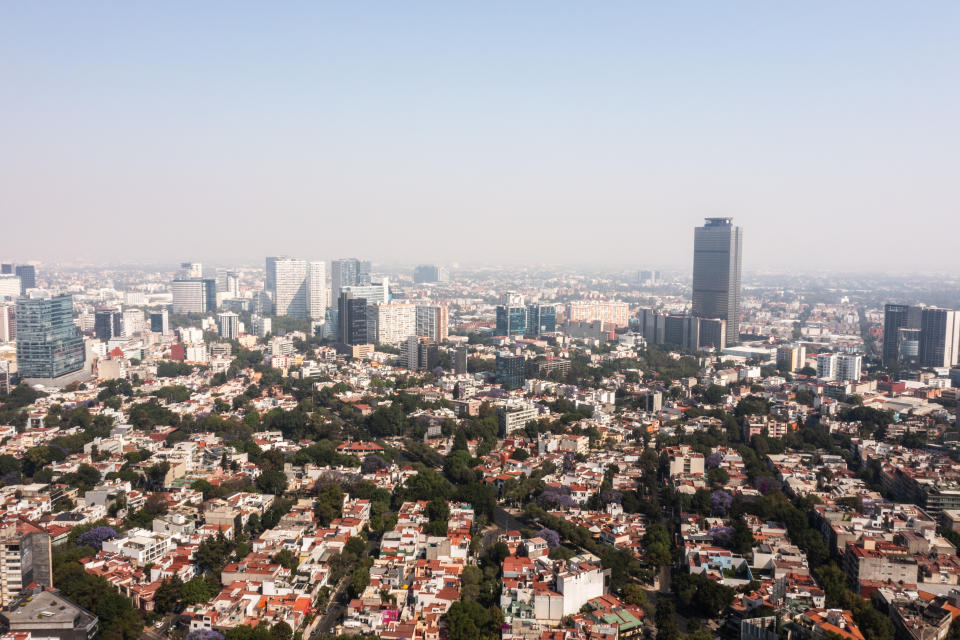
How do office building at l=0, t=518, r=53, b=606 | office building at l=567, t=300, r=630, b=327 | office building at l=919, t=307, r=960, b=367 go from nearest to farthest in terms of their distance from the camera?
1. office building at l=0, t=518, r=53, b=606
2. office building at l=919, t=307, r=960, b=367
3. office building at l=567, t=300, r=630, b=327

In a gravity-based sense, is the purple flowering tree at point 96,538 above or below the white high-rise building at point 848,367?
below

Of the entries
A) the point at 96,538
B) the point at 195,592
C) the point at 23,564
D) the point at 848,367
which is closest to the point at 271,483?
the point at 96,538

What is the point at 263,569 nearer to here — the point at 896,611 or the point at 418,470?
the point at 418,470

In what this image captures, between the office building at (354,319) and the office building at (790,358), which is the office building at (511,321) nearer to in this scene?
the office building at (354,319)

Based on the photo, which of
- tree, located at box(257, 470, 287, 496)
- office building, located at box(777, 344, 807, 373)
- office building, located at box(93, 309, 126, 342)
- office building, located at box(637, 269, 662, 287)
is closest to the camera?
tree, located at box(257, 470, 287, 496)

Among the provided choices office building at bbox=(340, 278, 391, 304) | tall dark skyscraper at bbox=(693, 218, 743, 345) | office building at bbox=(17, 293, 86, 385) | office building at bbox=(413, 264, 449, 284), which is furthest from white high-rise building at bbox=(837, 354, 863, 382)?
office building at bbox=(413, 264, 449, 284)

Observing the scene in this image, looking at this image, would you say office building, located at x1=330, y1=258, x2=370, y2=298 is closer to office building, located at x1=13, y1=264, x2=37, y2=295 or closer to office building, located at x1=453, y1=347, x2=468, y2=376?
office building, located at x1=13, y1=264, x2=37, y2=295

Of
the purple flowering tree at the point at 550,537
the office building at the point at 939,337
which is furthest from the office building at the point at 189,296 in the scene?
the purple flowering tree at the point at 550,537
